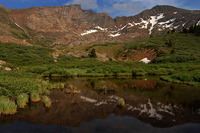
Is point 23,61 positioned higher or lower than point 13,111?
higher

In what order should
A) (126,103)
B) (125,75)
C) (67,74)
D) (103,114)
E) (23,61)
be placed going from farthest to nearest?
(23,61)
(125,75)
(67,74)
(126,103)
(103,114)

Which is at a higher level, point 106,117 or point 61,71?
point 61,71

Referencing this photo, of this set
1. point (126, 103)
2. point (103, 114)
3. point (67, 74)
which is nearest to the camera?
point (103, 114)

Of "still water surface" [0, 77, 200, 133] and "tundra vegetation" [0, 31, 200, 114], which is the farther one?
"tundra vegetation" [0, 31, 200, 114]

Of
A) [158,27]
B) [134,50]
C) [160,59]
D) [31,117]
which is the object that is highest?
[158,27]

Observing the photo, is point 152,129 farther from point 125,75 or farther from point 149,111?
point 125,75

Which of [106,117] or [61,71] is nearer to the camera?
[106,117]

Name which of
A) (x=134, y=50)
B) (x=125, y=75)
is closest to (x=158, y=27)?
(x=134, y=50)

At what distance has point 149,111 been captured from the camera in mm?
13539

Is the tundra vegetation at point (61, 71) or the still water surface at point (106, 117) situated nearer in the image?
the still water surface at point (106, 117)

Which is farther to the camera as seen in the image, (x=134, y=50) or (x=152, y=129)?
(x=134, y=50)

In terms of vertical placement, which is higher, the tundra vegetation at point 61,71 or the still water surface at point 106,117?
the tundra vegetation at point 61,71

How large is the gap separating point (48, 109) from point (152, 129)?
346 inches

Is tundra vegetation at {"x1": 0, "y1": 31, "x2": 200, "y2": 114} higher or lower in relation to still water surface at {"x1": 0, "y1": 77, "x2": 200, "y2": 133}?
higher
